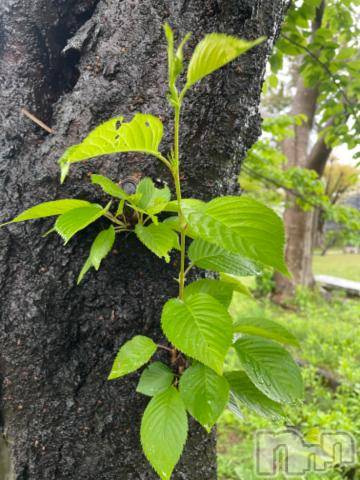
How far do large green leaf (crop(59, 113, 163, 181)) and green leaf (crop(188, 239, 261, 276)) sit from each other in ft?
0.78

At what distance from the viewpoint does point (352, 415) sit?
2564mm

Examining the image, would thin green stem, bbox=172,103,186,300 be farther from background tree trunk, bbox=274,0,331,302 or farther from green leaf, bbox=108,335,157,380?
background tree trunk, bbox=274,0,331,302

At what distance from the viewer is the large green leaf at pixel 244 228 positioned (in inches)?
18.7

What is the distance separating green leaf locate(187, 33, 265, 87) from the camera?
41 centimetres

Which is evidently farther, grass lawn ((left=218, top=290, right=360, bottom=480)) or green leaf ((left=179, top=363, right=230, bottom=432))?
grass lawn ((left=218, top=290, right=360, bottom=480))

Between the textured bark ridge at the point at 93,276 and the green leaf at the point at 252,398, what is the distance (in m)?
0.16

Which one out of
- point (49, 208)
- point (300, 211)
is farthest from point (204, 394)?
point (300, 211)

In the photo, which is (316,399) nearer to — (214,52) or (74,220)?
(74,220)

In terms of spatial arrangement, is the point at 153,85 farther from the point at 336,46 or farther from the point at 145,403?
the point at 336,46

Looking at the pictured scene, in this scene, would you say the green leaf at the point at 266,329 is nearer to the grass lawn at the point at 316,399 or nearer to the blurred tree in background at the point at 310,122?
the grass lawn at the point at 316,399

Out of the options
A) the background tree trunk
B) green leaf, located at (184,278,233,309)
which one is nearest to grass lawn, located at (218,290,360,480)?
green leaf, located at (184,278,233,309)

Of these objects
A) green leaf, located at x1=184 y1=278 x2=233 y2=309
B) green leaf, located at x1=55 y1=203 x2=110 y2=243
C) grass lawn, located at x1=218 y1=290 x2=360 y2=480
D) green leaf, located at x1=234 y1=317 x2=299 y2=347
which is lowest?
grass lawn, located at x1=218 y1=290 x2=360 y2=480

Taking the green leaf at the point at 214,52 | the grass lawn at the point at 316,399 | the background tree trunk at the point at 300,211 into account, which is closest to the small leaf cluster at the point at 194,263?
the green leaf at the point at 214,52

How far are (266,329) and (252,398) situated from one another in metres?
0.15
